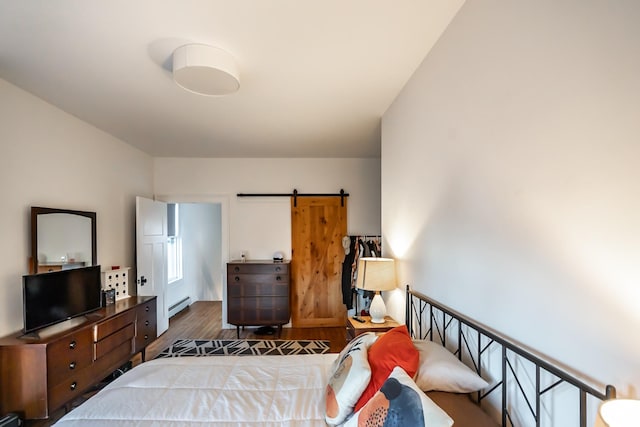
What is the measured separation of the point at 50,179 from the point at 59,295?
102cm

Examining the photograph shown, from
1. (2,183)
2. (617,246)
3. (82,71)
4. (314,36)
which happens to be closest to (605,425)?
(617,246)

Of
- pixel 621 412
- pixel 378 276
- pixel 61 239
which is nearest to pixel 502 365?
pixel 621 412

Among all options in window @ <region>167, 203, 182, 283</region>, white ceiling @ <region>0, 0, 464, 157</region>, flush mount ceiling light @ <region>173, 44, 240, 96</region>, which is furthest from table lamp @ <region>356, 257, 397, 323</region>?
window @ <region>167, 203, 182, 283</region>

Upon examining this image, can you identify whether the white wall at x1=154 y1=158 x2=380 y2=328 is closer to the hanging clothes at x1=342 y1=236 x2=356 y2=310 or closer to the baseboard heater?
the hanging clothes at x1=342 y1=236 x2=356 y2=310

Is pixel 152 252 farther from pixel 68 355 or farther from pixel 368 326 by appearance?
pixel 368 326

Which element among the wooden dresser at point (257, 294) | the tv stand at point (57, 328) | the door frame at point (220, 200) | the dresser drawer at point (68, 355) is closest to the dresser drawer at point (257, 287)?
the wooden dresser at point (257, 294)

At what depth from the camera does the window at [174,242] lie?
5.74m

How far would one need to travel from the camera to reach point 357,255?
432cm

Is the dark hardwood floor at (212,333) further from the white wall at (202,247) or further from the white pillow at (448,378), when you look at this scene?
the white pillow at (448,378)

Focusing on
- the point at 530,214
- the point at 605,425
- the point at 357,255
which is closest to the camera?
the point at 605,425

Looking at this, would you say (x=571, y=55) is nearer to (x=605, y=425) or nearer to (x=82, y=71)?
(x=605, y=425)

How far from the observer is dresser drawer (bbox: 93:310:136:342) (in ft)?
8.68

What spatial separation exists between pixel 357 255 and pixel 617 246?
3.61 metres

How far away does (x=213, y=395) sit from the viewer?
1515 mm
